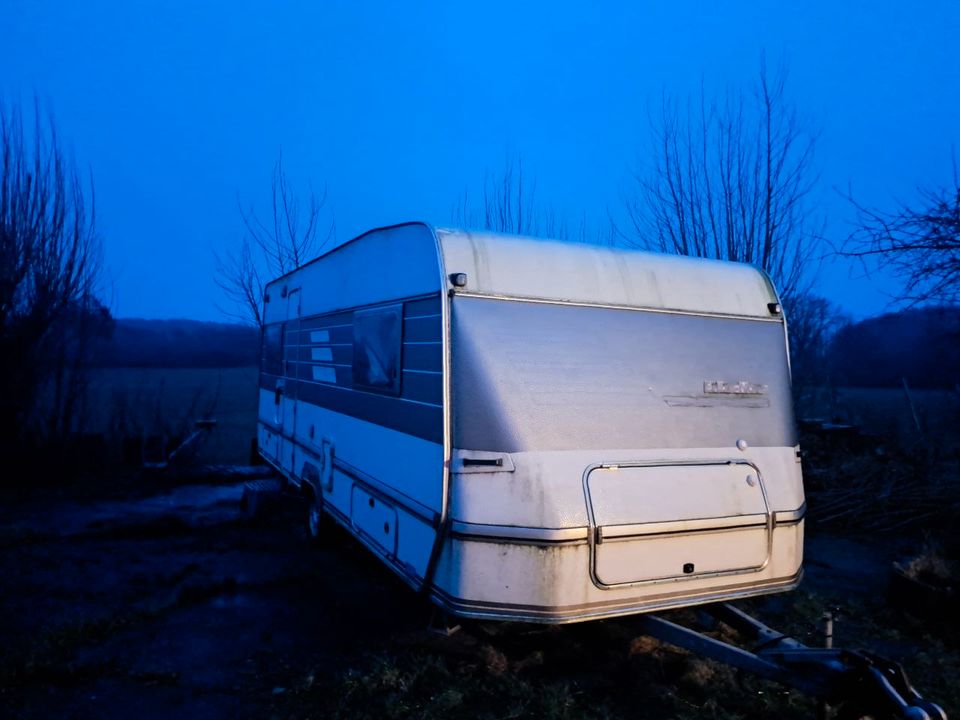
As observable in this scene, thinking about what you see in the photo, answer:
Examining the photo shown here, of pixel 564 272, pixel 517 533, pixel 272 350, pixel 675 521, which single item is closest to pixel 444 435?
pixel 517 533

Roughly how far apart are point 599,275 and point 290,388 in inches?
175

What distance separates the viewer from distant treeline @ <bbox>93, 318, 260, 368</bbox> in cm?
3378

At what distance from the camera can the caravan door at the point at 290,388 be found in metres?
7.49

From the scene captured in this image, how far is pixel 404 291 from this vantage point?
15.0ft

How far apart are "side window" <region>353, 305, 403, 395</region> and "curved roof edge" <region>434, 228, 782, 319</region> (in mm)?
779

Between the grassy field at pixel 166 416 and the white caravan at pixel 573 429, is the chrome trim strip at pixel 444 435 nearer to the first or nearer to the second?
the white caravan at pixel 573 429

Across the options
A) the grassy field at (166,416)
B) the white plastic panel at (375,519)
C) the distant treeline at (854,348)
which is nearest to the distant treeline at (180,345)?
the distant treeline at (854,348)

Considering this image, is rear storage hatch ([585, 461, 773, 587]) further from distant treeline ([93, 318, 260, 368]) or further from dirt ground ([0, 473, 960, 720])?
distant treeline ([93, 318, 260, 368])

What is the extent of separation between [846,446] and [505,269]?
11066mm

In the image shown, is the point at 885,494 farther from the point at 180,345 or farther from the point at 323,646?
the point at 180,345

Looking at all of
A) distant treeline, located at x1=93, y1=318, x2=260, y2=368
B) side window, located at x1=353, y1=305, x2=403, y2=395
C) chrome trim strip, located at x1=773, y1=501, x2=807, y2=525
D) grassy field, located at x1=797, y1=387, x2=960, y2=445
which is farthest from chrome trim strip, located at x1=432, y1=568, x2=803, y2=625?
distant treeline, located at x1=93, y1=318, x2=260, y2=368

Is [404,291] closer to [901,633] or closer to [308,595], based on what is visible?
[308,595]

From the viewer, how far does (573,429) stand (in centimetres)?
401

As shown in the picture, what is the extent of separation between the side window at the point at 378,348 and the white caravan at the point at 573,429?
0.02 meters
